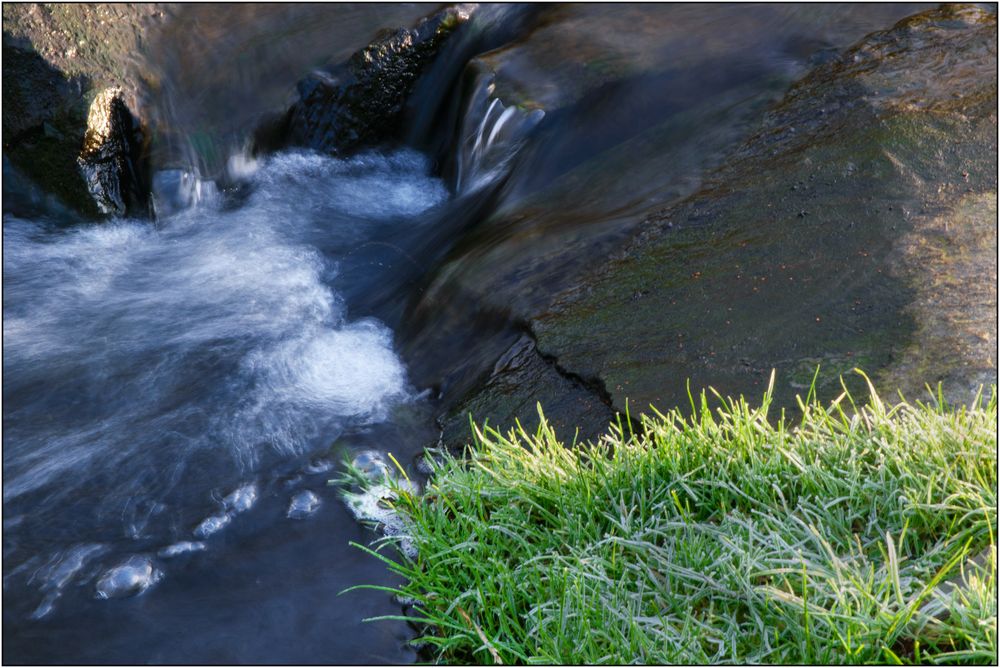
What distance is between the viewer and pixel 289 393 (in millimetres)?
4457

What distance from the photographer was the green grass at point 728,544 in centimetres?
252

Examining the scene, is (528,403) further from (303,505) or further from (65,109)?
(65,109)

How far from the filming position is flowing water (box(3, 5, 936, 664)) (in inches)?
136

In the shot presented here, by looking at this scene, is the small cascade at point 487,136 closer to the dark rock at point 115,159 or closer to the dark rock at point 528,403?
the dark rock at point 528,403

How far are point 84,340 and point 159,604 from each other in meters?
2.13

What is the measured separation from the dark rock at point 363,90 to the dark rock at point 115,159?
2.91 ft

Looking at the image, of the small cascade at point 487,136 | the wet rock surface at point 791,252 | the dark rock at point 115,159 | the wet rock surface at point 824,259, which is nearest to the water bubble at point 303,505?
the wet rock surface at point 791,252

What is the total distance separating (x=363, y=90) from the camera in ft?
21.5

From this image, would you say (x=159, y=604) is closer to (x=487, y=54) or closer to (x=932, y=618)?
(x=932, y=618)

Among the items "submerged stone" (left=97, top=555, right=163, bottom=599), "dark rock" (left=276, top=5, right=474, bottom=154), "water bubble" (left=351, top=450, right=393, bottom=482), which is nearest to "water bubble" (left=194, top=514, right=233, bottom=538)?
"submerged stone" (left=97, top=555, right=163, bottom=599)

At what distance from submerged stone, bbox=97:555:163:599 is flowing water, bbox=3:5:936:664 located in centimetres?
1

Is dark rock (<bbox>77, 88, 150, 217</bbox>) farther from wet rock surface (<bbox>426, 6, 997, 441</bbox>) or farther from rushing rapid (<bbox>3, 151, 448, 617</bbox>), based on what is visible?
wet rock surface (<bbox>426, 6, 997, 441</bbox>)

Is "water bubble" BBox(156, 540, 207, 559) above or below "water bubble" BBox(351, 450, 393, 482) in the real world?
above

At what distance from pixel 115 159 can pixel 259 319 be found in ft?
6.45
